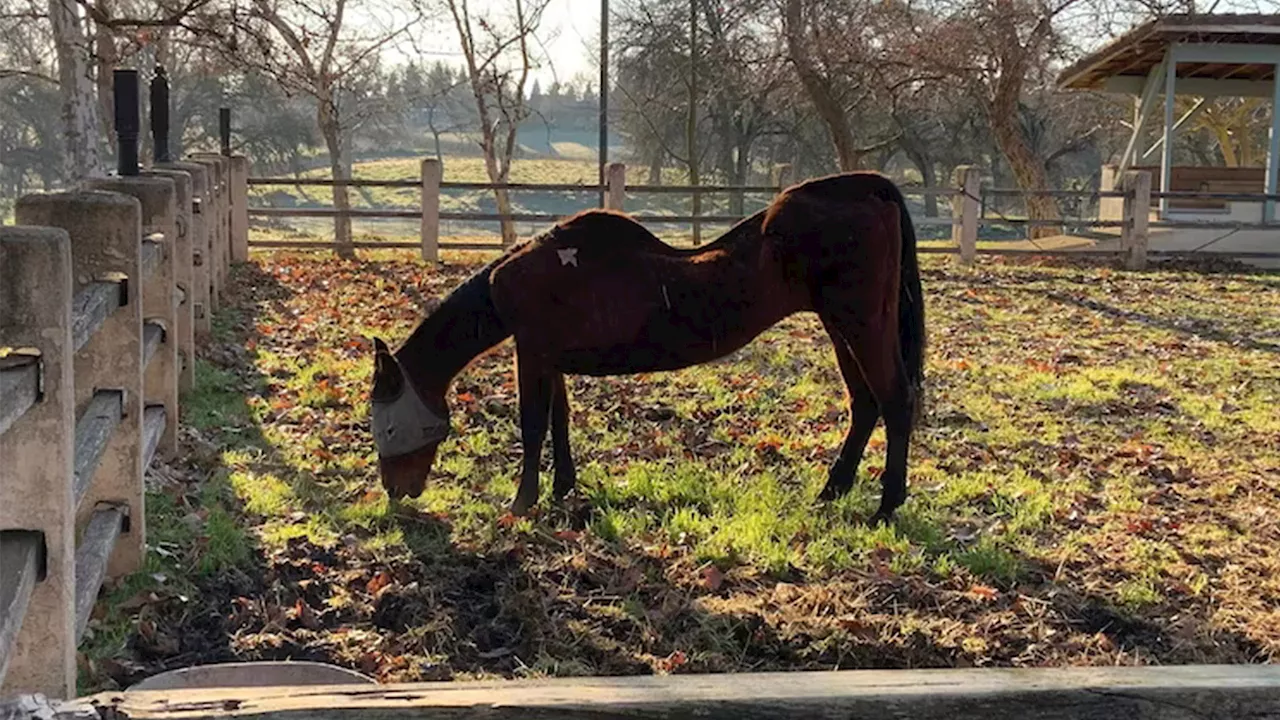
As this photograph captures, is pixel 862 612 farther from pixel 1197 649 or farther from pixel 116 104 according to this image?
pixel 116 104

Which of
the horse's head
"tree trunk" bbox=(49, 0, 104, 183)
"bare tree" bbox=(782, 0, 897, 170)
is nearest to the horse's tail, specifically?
the horse's head

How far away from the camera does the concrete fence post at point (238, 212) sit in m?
13.6

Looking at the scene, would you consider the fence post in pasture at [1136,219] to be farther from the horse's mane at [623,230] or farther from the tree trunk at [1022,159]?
the horse's mane at [623,230]

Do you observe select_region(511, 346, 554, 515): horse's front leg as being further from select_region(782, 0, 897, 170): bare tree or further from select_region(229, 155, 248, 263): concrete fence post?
select_region(782, 0, 897, 170): bare tree

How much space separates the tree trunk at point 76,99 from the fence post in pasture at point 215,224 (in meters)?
1.52

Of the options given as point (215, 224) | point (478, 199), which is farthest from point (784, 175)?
point (478, 199)

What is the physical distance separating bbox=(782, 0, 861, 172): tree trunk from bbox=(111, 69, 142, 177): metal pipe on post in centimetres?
1756

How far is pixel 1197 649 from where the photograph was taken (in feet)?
11.6

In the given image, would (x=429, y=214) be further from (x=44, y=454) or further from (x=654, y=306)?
(x=44, y=454)

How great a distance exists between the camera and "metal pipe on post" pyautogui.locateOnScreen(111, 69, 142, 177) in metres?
4.57

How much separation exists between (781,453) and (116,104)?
11.3 feet

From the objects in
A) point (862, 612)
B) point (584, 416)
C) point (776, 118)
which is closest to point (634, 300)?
point (862, 612)

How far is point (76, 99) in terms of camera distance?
40.9 ft

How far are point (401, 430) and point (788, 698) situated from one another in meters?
3.20
